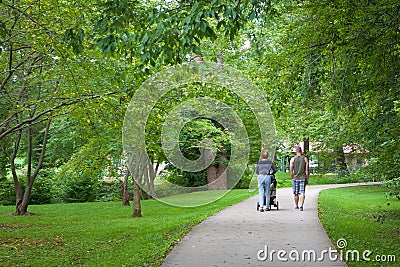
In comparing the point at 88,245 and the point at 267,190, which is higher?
the point at 267,190

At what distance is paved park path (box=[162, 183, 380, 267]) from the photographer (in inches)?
313

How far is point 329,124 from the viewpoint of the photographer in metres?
19.0

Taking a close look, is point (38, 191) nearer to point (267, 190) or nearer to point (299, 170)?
point (267, 190)

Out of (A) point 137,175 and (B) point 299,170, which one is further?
(A) point 137,175

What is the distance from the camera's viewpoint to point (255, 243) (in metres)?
9.68

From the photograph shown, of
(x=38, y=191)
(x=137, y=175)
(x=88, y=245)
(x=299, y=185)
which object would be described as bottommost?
(x=88, y=245)

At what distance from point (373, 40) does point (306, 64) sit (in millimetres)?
1572

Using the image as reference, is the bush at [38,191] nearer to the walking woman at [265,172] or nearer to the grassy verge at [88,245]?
the grassy verge at [88,245]

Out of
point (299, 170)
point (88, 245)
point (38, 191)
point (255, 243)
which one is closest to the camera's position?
point (255, 243)

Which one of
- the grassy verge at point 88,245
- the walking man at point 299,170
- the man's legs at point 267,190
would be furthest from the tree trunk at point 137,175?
the walking man at point 299,170

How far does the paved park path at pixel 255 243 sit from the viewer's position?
7949 millimetres

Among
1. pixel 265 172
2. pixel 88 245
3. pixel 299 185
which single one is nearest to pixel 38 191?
pixel 265 172

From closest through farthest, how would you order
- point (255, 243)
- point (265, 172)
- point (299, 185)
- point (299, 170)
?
1. point (255, 243)
2. point (265, 172)
3. point (299, 170)
4. point (299, 185)

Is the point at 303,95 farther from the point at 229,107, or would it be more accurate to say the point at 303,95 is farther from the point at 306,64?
the point at 229,107
